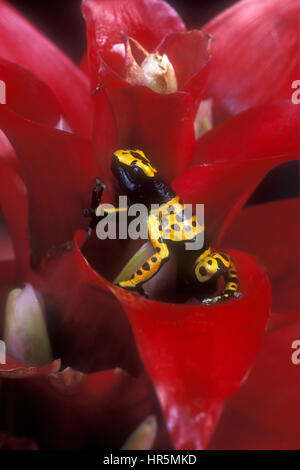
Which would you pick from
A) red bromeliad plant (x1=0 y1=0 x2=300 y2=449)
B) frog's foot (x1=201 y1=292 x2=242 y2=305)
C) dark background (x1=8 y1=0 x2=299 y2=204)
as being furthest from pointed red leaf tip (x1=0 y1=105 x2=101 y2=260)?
dark background (x1=8 y1=0 x2=299 y2=204)

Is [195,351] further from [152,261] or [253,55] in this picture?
[253,55]

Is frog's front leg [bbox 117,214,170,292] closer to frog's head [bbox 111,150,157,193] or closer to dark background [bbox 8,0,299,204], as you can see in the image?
frog's head [bbox 111,150,157,193]

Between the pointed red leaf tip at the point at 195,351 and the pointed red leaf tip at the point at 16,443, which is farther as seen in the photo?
the pointed red leaf tip at the point at 16,443

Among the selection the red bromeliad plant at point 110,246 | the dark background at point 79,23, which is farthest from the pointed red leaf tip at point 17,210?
the dark background at point 79,23

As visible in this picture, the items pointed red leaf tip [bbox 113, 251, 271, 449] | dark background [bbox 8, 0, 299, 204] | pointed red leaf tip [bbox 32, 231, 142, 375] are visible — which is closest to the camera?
pointed red leaf tip [bbox 113, 251, 271, 449]

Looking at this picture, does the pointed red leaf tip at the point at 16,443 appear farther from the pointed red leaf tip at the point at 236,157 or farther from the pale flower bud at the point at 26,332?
the pointed red leaf tip at the point at 236,157
